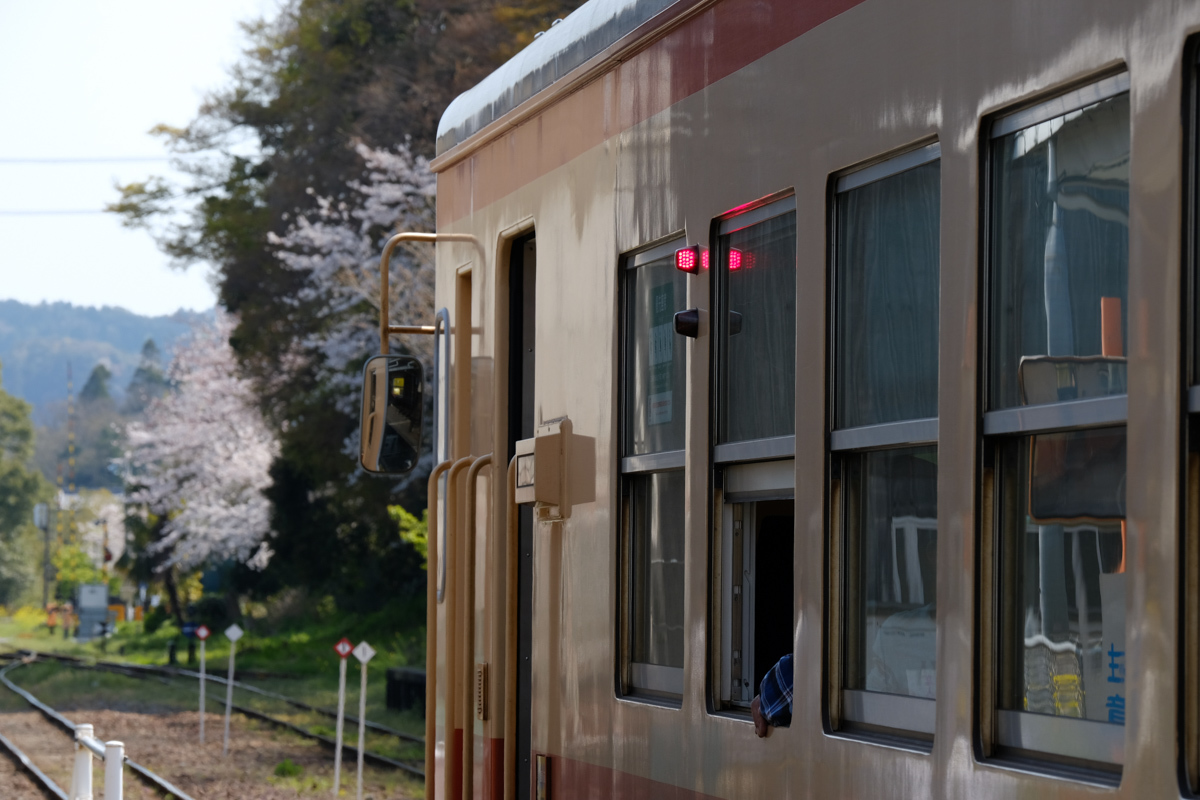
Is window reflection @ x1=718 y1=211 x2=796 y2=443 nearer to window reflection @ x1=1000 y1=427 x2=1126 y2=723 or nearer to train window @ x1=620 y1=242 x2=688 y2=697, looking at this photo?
train window @ x1=620 y1=242 x2=688 y2=697

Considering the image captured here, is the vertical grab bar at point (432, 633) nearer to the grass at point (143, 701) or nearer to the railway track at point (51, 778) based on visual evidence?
the railway track at point (51, 778)

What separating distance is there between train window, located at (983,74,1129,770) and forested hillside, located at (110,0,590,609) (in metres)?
20.1

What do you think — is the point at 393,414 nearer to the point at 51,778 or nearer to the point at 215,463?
the point at 51,778

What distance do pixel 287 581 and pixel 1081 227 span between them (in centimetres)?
3111

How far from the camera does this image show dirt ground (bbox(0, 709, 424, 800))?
15.8 m

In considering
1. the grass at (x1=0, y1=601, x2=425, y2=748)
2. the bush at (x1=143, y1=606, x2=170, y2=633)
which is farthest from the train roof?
the bush at (x1=143, y1=606, x2=170, y2=633)

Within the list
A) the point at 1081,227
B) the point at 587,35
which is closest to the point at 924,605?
the point at 1081,227

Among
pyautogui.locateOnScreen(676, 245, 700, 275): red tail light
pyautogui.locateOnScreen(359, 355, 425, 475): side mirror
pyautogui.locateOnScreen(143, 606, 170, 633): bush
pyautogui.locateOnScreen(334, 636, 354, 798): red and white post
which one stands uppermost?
pyautogui.locateOnScreen(676, 245, 700, 275): red tail light


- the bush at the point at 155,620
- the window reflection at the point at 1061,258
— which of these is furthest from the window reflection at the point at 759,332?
the bush at the point at 155,620

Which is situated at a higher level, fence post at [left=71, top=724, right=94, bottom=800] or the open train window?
the open train window

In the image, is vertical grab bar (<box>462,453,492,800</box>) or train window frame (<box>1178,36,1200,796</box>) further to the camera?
vertical grab bar (<box>462,453,492,800</box>)

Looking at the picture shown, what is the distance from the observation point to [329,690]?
86.7ft

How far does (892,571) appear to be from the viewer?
Result: 2.60m

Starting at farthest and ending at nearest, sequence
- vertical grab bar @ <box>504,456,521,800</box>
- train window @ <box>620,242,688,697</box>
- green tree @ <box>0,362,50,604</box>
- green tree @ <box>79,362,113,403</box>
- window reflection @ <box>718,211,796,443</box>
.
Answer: green tree @ <box>79,362,113,403</box> < green tree @ <box>0,362,50,604</box> < vertical grab bar @ <box>504,456,521,800</box> < train window @ <box>620,242,688,697</box> < window reflection @ <box>718,211,796,443</box>
